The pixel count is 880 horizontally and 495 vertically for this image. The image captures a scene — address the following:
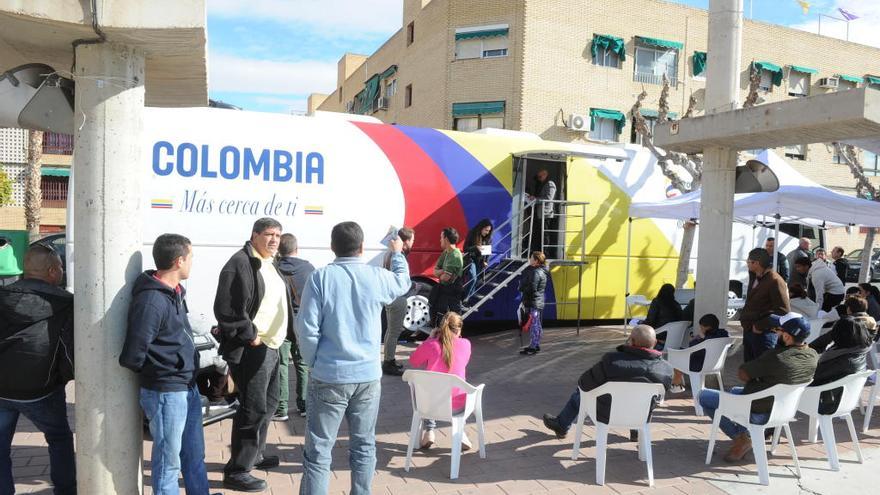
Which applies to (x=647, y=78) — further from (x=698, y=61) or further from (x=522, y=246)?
(x=522, y=246)

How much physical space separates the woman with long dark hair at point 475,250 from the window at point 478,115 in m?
14.5

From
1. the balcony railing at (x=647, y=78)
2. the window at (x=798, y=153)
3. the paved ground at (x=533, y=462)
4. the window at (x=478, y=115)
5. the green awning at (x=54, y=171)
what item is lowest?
the paved ground at (x=533, y=462)

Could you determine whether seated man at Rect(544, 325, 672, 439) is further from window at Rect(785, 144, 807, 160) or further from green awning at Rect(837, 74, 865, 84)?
green awning at Rect(837, 74, 865, 84)

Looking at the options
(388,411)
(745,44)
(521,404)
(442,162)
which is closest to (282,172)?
(442,162)

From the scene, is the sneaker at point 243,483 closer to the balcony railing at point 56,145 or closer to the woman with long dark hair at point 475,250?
the woman with long dark hair at point 475,250

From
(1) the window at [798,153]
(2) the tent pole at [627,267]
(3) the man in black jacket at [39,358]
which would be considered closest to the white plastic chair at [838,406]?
(3) the man in black jacket at [39,358]

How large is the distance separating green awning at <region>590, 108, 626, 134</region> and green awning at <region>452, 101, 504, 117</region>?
12.6 feet

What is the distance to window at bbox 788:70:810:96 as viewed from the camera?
94.0 ft

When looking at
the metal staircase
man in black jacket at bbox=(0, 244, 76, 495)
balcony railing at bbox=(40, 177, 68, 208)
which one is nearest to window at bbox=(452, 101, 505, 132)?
the metal staircase

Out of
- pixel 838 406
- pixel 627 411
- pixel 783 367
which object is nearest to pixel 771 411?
pixel 783 367

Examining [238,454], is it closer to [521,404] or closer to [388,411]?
[388,411]

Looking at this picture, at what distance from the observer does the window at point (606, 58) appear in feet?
81.6

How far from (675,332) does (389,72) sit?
25.5 m

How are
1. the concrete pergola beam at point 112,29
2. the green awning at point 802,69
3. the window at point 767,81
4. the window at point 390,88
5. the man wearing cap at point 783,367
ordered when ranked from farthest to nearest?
the window at point 390,88 → the green awning at point 802,69 → the window at point 767,81 → the man wearing cap at point 783,367 → the concrete pergola beam at point 112,29
